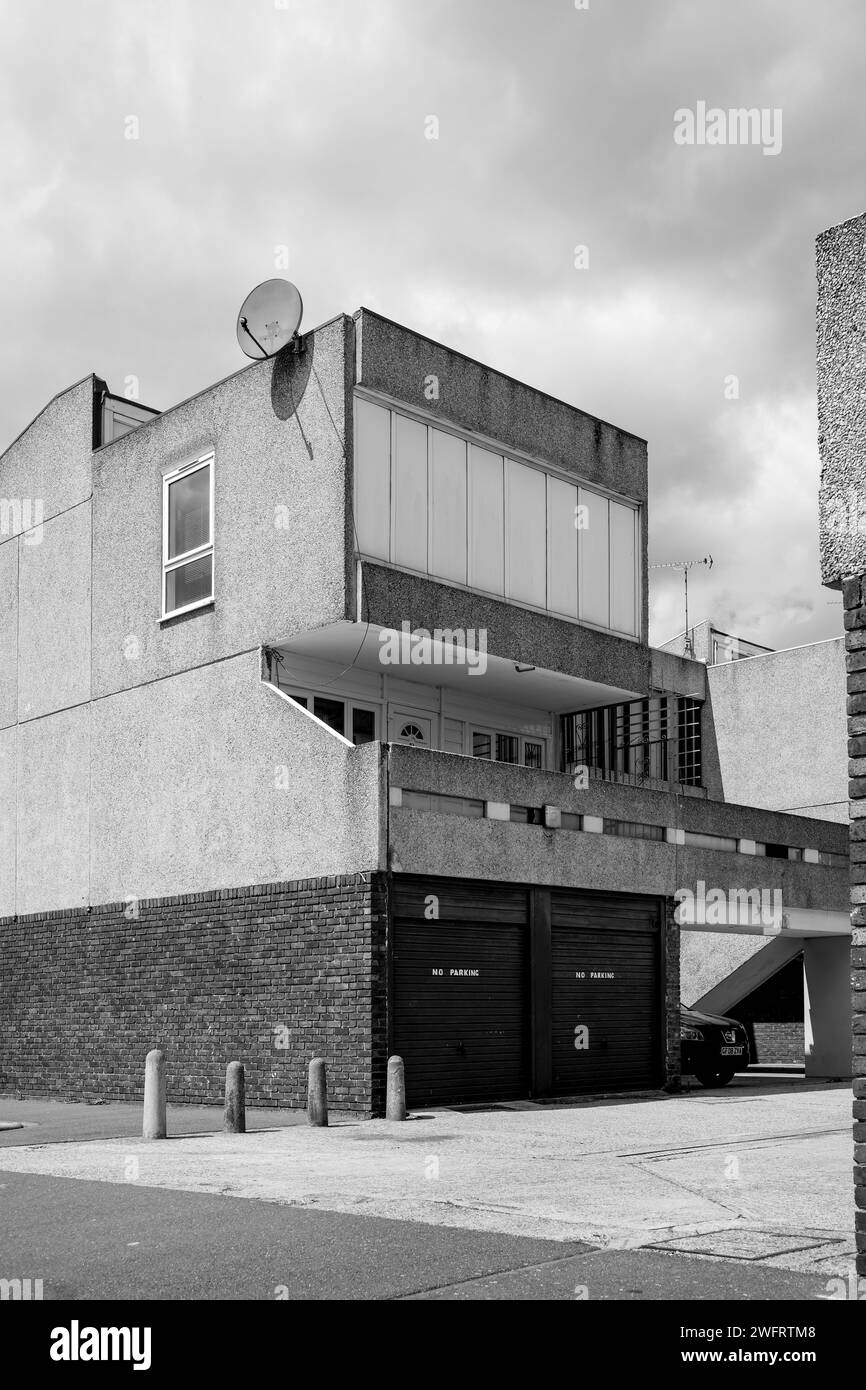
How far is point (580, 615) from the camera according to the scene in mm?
23234

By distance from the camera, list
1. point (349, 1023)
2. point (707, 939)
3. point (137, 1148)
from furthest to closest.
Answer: point (707, 939) → point (349, 1023) → point (137, 1148)

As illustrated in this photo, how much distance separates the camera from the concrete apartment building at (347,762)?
1850 cm

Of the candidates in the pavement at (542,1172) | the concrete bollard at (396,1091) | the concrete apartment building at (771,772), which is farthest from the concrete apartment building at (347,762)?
the concrete apartment building at (771,772)

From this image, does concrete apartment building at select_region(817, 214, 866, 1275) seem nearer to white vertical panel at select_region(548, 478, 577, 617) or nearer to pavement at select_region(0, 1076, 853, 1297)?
pavement at select_region(0, 1076, 853, 1297)

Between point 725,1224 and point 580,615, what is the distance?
1507 cm

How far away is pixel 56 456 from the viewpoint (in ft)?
82.6

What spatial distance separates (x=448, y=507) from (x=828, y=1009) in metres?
11.1

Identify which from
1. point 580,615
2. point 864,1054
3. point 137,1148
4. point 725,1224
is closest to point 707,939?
point 580,615

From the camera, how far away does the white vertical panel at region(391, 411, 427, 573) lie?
20172 mm

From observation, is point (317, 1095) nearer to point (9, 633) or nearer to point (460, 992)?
point (460, 992)

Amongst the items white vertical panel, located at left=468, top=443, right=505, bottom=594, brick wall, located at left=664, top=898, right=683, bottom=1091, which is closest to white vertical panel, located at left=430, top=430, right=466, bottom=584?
white vertical panel, located at left=468, top=443, right=505, bottom=594

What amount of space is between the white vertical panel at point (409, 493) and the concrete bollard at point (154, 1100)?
7.97 meters

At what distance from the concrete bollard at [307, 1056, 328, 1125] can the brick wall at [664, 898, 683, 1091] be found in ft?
24.3

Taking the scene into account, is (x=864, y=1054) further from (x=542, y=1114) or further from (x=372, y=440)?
(x=372, y=440)
